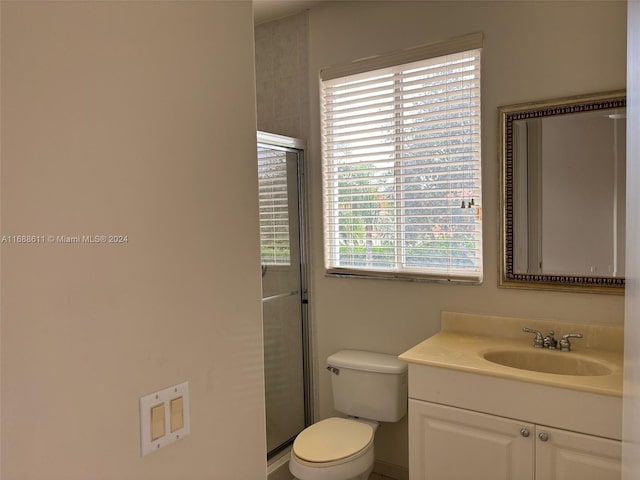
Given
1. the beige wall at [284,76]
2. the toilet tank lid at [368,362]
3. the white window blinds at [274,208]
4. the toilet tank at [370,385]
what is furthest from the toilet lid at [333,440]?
the beige wall at [284,76]

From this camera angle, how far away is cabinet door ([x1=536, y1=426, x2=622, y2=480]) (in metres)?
1.57

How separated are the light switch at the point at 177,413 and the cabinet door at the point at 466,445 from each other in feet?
4.27

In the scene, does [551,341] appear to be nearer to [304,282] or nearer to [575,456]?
[575,456]

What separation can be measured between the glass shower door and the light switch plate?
173 cm

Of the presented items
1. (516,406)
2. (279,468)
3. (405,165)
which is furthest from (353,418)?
(405,165)

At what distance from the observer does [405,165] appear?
248 centimetres

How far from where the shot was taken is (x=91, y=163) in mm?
744

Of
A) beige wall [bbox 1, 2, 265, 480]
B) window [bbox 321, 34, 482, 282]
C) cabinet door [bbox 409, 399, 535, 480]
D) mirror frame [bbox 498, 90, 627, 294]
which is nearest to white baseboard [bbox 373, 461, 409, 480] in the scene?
cabinet door [bbox 409, 399, 535, 480]

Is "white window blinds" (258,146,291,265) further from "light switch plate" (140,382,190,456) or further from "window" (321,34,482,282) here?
"light switch plate" (140,382,190,456)

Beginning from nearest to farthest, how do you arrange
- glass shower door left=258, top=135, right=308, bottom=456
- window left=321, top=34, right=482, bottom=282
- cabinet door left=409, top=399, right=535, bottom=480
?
cabinet door left=409, top=399, right=535, bottom=480 < window left=321, top=34, right=482, bottom=282 < glass shower door left=258, top=135, right=308, bottom=456

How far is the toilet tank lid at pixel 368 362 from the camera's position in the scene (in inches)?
93.4

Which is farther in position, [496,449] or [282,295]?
[282,295]

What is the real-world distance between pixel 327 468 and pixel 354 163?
156 centimetres

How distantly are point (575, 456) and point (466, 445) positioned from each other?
0.39 meters
